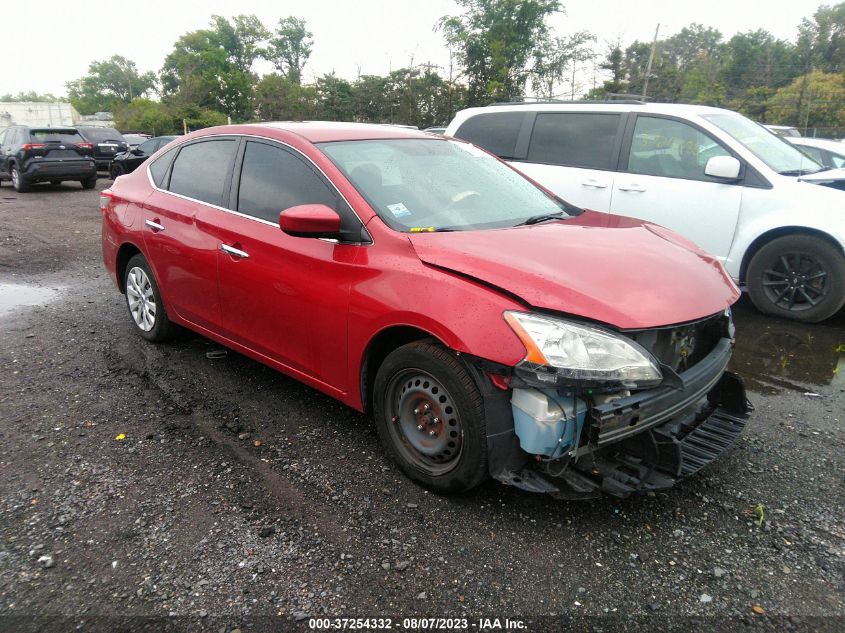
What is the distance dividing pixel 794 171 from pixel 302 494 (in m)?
5.40

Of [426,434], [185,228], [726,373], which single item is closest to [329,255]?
[426,434]

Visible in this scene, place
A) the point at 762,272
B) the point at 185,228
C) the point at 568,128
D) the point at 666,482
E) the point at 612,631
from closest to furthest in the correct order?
the point at 612,631
the point at 666,482
the point at 185,228
the point at 762,272
the point at 568,128

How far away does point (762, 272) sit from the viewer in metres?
5.59

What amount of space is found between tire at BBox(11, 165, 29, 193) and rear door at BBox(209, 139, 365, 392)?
1529 centimetres

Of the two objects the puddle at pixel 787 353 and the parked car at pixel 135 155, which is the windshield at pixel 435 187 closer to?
the puddle at pixel 787 353

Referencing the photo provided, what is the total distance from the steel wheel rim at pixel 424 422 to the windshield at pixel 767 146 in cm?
449

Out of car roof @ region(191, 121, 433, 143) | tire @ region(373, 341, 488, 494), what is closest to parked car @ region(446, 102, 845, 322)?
car roof @ region(191, 121, 433, 143)

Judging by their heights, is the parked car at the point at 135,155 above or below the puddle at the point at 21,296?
above

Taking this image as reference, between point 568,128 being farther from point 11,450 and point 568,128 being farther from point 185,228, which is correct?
point 11,450

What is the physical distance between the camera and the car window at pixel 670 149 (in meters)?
5.74

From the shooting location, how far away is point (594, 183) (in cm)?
625

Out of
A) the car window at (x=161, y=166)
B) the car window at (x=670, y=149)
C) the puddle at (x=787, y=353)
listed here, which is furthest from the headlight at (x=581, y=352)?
the car window at (x=670, y=149)

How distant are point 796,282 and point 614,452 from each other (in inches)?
152

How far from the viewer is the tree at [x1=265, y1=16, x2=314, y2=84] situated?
2995 inches
